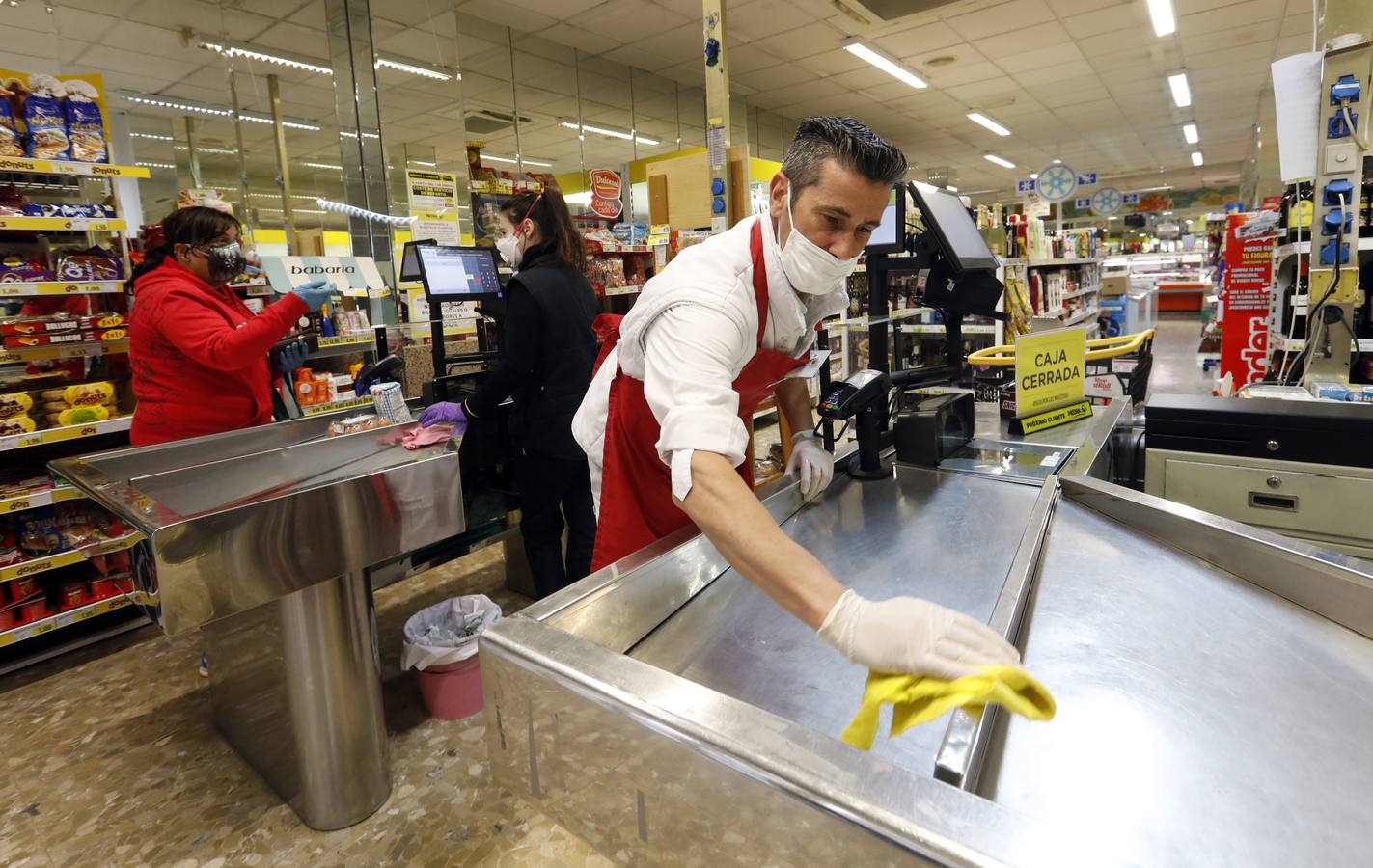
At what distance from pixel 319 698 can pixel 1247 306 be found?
6.41 metres

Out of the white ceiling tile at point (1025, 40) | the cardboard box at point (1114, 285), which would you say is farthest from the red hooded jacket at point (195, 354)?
the cardboard box at point (1114, 285)

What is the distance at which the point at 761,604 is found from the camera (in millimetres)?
1231

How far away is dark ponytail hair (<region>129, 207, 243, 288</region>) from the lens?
2549 mm

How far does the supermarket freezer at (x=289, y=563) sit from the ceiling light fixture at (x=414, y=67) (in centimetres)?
436

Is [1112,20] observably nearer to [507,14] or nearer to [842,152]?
[507,14]

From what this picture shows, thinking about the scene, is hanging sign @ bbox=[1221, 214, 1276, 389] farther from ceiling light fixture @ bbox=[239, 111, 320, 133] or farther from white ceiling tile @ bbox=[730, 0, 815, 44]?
ceiling light fixture @ bbox=[239, 111, 320, 133]

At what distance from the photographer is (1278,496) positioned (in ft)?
6.23

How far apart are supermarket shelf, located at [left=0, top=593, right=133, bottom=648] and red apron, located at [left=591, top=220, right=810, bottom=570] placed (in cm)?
272

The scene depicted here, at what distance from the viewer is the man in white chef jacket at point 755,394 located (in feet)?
2.72

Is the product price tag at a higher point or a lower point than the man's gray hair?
higher

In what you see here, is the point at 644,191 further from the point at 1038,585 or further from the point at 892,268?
the point at 1038,585

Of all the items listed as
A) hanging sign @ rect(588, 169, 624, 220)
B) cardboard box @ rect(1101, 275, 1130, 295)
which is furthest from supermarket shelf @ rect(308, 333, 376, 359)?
cardboard box @ rect(1101, 275, 1130, 295)

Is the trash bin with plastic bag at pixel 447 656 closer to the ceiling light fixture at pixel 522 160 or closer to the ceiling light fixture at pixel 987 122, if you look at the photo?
the ceiling light fixture at pixel 522 160

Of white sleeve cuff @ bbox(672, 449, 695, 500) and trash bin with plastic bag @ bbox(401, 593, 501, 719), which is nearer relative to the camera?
white sleeve cuff @ bbox(672, 449, 695, 500)
